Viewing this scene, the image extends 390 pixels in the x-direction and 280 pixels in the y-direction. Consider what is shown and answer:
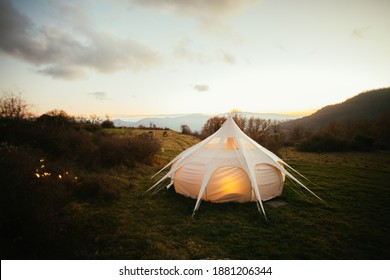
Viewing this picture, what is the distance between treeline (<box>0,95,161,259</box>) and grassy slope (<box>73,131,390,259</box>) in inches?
20.9

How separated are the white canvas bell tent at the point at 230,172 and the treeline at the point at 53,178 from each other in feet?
10.5

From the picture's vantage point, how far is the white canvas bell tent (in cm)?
712

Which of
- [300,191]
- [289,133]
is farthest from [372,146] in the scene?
[300,191]

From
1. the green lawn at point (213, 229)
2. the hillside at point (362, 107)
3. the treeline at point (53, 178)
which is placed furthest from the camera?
the hillside at point (362, 107)

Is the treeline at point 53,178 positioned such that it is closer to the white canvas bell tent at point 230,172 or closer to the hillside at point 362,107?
the white canvas bell tent at point 230,172

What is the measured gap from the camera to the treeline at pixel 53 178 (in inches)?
153

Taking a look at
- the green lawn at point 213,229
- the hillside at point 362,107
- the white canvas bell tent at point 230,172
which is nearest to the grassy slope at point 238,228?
the green lawn at point 213,229

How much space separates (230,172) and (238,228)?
2071mm

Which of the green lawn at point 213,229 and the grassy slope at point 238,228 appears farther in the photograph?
the grassy slope at point 238,228

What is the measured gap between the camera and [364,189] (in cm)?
934

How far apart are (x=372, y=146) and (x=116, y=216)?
109 feet

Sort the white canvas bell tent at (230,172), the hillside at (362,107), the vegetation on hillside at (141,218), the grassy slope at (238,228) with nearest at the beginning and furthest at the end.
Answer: the vegetation on hillside at (141,218) < the grassy slope at (238,228) < the white canvas bell tent at (230,172) < the hillside at (362,107)
